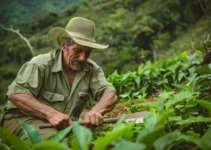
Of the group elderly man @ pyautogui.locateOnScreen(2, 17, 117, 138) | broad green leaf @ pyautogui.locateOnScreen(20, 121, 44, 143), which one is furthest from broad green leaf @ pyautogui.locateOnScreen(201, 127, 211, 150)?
elderly man @ pyautogui.locateOnScreen(2, 17, 117, 138)

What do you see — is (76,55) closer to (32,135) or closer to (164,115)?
(32,135)

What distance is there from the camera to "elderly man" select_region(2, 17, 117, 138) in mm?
2545

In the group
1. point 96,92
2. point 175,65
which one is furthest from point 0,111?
point 175,65

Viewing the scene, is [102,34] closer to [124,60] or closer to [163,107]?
[124,60]

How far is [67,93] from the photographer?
9.44 ft

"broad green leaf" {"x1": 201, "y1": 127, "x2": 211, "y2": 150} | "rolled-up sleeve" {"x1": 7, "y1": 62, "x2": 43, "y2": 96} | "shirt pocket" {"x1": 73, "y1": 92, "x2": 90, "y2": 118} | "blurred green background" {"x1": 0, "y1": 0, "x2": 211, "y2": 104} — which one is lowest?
"blurred green background" {"x1": 0, "y1": 0, "x2": 211, "y2": 104}

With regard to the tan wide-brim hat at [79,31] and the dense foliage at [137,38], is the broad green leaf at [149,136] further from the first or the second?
the dense foliage at [137,38]

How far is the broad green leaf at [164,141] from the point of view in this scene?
44.6 inches

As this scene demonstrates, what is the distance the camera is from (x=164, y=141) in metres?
1.15

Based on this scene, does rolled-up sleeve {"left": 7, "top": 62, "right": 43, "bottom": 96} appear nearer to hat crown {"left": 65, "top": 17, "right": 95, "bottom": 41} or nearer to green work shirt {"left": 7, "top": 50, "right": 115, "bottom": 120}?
green work shirt {"left": 7, "top": 50, "right": 115, "bottom": 120}

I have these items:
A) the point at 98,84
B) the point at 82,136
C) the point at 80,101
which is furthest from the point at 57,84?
the point at 82,136

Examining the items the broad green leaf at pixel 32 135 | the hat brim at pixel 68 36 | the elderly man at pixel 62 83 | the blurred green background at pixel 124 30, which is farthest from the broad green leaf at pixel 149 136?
the blurred green background at pixel 124 30

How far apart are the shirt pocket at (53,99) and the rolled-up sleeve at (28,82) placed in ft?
0.38

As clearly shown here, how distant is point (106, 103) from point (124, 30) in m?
13.9
